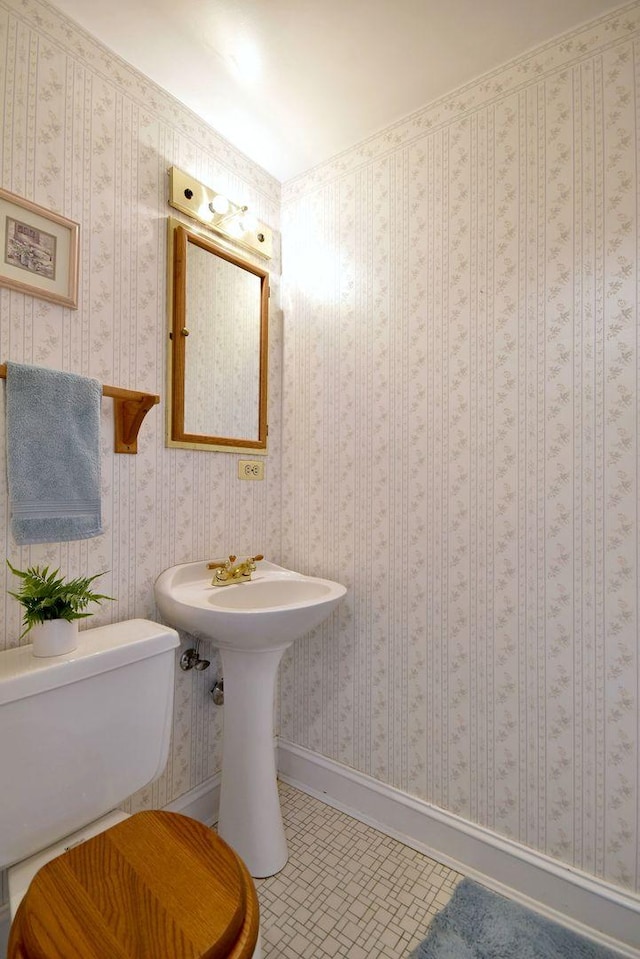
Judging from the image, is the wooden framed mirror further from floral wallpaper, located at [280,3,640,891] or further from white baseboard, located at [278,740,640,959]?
white baseboard, located at [278,740,640,959]

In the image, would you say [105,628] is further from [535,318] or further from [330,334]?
[535,318]

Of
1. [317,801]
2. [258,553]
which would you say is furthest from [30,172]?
[317,801]

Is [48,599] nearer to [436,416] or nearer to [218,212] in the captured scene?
[436,416]

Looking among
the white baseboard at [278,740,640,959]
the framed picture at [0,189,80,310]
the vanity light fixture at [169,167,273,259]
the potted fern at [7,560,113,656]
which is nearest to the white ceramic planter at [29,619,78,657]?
the potted fern at [7,560,113,656]

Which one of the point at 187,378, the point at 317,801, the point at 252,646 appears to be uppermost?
the point at 187,378

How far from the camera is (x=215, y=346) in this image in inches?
66.3

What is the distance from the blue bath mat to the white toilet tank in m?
0.84

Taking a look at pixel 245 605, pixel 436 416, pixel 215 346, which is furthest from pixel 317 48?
pixel 245 605

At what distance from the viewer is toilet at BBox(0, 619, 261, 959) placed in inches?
29.3

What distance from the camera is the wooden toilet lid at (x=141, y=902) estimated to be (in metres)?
0.72

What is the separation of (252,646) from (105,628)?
40 centimetres

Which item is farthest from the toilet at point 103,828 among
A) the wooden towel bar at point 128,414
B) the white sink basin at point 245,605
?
the wooden towel bar at point 128,414

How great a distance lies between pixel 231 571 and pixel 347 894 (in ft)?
3.20

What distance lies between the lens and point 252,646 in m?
1.36
